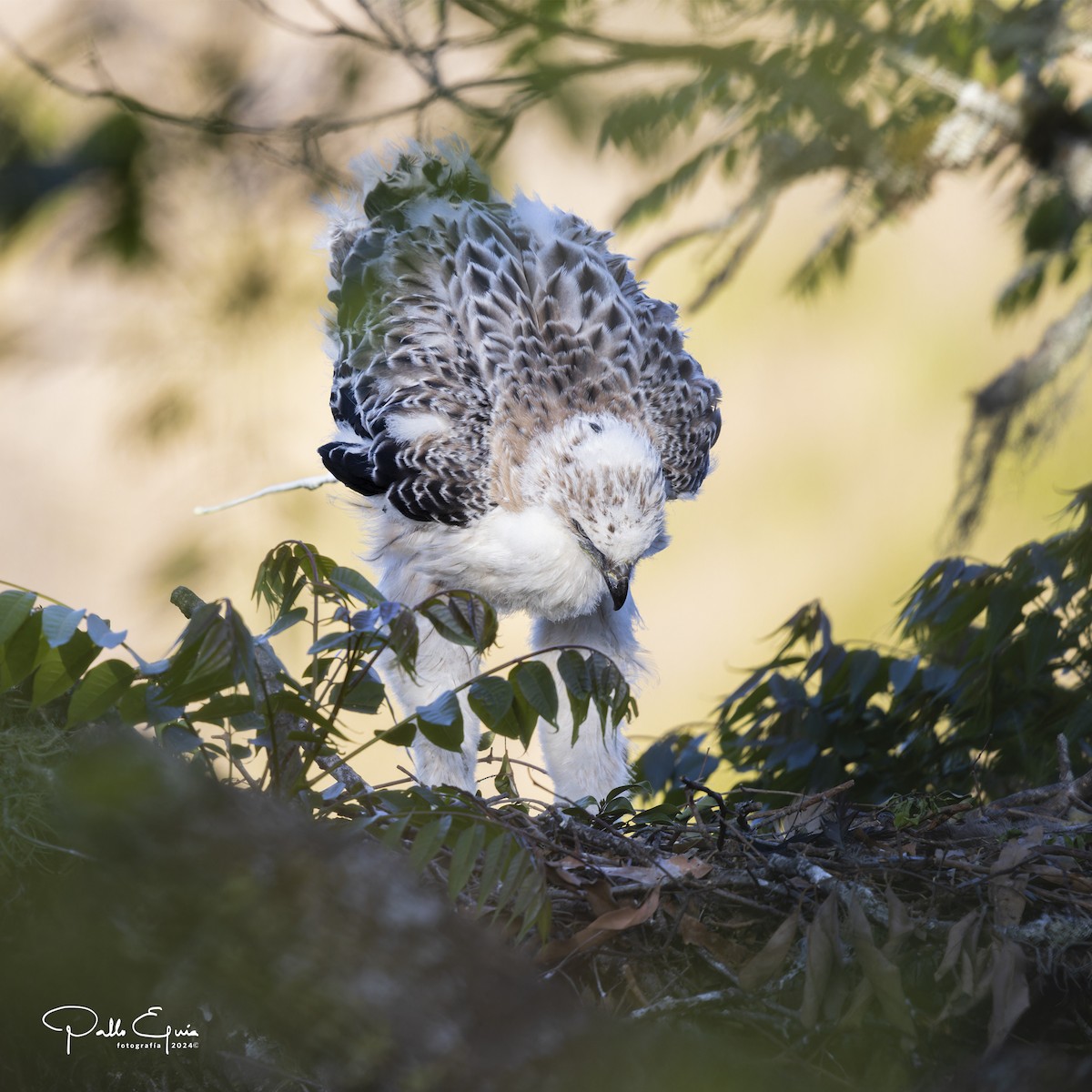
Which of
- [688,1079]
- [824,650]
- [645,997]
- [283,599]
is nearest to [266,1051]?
[645,997]

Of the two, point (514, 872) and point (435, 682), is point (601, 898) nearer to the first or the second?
point (514, 872)

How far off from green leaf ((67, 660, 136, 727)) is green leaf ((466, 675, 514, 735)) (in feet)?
2.25

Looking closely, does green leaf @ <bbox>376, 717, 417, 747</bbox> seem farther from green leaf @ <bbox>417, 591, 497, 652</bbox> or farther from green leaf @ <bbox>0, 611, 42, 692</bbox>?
green leaf @ <bbox>0, 611, 42, 692</bbox>

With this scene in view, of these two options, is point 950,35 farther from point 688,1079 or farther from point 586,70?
point 688,1079

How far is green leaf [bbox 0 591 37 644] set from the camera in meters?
2.14

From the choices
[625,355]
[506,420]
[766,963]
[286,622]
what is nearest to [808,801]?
[766,963]

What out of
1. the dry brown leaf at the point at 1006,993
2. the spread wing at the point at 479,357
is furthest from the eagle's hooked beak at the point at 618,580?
the dry brown leaf at the point at 1006,993

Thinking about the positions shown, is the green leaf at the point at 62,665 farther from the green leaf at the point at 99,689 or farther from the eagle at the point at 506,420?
the eagle at the point at 506,420

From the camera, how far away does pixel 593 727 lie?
434 cm

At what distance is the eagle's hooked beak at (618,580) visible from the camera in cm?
365

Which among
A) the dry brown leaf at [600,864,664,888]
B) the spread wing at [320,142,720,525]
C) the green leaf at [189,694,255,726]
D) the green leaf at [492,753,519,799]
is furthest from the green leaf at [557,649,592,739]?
the spread wing at [320,142,720,525]

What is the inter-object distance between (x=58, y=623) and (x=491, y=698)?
862 millimetres

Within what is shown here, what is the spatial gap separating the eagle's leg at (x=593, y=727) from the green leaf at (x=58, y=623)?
2238 millimetres

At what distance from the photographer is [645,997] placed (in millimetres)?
2340
